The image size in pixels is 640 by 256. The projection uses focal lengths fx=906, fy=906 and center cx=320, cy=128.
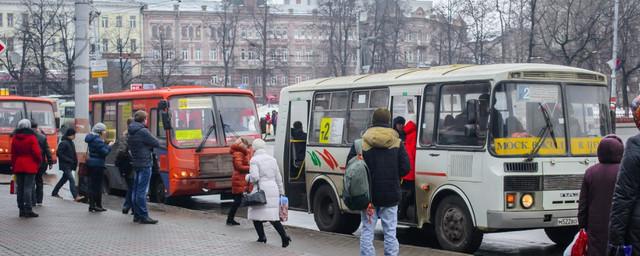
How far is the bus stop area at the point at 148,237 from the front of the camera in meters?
11.4

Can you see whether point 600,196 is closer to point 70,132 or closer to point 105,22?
point 70,132

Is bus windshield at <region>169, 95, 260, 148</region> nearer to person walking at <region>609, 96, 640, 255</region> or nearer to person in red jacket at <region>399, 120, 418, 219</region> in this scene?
person in red jacket at <region>399, 120, 418, 219</region>

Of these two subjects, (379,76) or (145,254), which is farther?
(379,76)

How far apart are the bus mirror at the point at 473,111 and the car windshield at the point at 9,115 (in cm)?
2232

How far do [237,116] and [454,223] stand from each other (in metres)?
8.46

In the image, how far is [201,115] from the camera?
1927 centimetres

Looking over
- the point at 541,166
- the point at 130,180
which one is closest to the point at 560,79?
the point at 541,166

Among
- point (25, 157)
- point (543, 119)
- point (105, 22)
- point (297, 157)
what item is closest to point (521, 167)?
point (543, 119)

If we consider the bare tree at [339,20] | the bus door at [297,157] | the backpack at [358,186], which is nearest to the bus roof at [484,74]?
the bus door at [297,157]

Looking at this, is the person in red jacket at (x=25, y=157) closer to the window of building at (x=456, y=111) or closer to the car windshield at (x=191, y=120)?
the car windshield at (x=191, y=120)

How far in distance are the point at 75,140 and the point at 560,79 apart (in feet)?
34.4

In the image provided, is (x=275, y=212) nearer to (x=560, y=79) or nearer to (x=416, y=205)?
(x=416, y=205)

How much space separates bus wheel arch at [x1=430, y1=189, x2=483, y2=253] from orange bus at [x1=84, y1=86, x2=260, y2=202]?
7173mm

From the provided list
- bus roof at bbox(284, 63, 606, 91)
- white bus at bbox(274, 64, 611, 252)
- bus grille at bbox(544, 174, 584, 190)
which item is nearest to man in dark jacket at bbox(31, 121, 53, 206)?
bus roof at bbox(284, 63, 606, 91)
